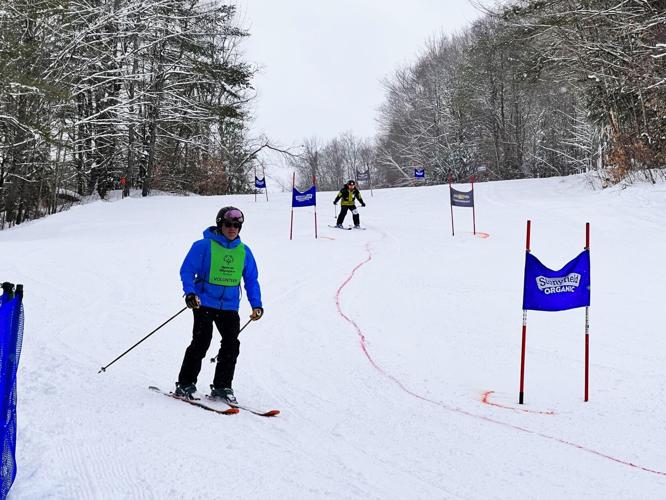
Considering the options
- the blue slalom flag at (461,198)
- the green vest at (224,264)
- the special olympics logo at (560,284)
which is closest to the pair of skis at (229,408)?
the green vest at (224,264)

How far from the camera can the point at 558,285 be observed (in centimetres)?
550

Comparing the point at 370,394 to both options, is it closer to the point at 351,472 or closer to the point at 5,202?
the point at 351,472

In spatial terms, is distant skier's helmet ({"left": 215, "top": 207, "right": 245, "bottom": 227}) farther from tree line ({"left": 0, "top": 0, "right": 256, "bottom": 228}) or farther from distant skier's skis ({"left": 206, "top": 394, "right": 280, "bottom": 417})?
tree line ({"left": 0, "top": 0, "right": 256, "bottom": 228})

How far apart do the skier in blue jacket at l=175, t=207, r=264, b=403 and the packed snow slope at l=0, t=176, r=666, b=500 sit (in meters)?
0.35

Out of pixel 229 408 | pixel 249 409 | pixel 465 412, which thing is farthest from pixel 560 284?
pixel 229 408

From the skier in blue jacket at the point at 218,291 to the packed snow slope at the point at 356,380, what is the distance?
350 mm

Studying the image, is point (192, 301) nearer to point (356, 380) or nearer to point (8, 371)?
point (8, 371)

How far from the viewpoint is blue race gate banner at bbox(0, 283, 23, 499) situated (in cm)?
291

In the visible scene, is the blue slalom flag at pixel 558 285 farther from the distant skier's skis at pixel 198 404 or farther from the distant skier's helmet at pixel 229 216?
the distant skier's skis at pixel 198 404

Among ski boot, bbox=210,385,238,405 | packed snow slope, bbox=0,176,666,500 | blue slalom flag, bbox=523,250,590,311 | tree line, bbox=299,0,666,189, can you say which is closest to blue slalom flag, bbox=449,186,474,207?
packed snow slope, bbox=0,176,666,500

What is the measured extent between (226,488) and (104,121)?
71.7ft

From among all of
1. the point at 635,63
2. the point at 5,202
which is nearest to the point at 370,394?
the point at 635,63

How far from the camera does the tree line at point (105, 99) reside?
1903 cm

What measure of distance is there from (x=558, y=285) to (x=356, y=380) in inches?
87.1
